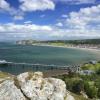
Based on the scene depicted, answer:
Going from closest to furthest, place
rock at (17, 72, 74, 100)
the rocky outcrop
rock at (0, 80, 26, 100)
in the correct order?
rock at (0, 80, 26, 100), the rocky outcrop, rock at (17, 72, 74, 100)

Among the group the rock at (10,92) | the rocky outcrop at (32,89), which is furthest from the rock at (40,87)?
the rock at (10,92)

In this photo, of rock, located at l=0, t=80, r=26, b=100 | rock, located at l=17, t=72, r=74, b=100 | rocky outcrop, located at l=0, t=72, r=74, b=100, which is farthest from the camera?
rock, located at l=17, t=72, r=74, b=100

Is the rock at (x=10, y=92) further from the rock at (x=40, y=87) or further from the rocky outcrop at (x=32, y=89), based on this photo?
the rock at (x=40, y=87)

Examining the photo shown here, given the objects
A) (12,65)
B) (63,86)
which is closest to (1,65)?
(12,65)

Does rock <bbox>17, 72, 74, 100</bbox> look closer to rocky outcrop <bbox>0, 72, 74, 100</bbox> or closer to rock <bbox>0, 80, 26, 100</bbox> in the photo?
rocky outcrop <bbox>0, 72, 74, 100</bbox>

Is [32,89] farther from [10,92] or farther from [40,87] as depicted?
[10,92]

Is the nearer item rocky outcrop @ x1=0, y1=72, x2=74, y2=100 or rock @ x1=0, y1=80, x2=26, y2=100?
rock @ x1=0, y1=80, x2=26, y2=100

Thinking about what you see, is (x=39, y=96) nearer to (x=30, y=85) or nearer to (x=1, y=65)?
(x=30, y=85)

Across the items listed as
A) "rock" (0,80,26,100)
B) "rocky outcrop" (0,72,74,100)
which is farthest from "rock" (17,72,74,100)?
"rock" (0,80,26,100)

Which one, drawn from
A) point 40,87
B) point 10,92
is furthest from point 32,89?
point 10,92
